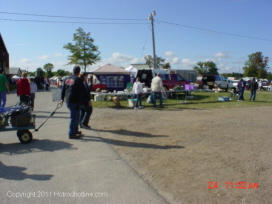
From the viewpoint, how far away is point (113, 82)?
23.1 metres

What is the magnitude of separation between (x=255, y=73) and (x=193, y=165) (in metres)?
71.7

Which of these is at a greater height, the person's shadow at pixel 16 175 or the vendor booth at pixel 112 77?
the vendor booth at pixel 112 77

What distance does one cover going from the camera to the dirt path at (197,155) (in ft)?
13.4

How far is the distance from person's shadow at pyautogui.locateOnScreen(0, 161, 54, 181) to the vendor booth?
17680 millimetres

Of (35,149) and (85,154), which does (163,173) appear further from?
(35,149)

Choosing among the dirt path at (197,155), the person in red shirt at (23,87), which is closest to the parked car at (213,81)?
the dirt path at (197,155)

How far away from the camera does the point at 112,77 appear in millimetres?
22969

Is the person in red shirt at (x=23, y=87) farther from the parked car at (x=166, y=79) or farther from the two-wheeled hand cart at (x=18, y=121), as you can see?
the parked car at (x=166, y=79)

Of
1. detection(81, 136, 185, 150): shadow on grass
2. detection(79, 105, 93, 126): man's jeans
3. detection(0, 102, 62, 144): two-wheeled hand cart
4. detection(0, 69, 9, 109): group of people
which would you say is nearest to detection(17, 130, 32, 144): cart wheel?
detection(0, 102, 62, 144): two-wheeled hand cart

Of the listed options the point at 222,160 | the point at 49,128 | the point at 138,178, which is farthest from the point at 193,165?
the point at 49,128

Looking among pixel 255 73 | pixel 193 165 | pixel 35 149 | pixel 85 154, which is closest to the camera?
pixel 193 165

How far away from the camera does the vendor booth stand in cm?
2262

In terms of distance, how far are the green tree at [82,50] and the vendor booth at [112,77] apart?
902 inches

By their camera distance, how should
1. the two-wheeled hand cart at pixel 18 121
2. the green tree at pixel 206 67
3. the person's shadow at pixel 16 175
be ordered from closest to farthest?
the person's shadow at pixel 16 175
the two-wheeled hand cart at pixel 18 121
the green tree at pixel 206 67
